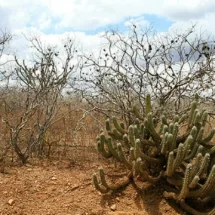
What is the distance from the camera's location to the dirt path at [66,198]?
12.8ft

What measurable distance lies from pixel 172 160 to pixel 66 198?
4.25ft

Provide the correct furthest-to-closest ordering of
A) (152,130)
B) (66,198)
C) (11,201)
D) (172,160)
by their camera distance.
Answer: (152,130) < (66,198) < (11,201) < (172,160)

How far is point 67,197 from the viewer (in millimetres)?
4121

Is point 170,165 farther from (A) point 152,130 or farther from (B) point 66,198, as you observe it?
(B) point 66,198

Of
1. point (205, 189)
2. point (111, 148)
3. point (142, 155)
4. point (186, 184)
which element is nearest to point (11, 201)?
point (111, 148)

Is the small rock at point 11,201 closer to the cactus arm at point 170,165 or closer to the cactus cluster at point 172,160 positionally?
the cactus cluster at point 172,160

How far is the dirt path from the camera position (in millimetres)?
3908

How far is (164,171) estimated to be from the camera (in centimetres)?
432

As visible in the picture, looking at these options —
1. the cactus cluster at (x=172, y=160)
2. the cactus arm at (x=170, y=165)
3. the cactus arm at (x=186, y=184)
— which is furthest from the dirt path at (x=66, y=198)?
the cactus arm at (x=170, y=165)

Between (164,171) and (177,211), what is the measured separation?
53cm

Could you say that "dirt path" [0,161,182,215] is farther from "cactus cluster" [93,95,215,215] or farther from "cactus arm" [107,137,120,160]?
"cactus arm" [107,137,120,160]

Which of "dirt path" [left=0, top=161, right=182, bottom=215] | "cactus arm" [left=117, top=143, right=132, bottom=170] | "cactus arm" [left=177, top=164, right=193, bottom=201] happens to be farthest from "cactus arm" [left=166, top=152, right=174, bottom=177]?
"cactus arm" [left=117, top=143, right=132, bottom=170]

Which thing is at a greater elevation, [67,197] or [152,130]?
[152,130]

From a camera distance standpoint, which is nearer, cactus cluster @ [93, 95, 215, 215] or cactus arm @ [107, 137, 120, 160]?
cactus cluster @ [93, 95, 215, 215]
